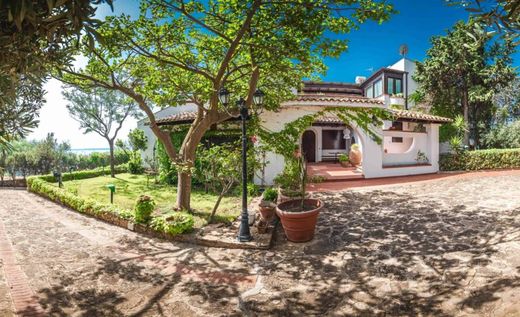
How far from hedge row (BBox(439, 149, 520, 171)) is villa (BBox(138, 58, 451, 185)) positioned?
1355 millimetres

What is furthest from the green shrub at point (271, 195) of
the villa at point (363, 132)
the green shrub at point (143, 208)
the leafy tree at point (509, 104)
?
the leafy tree at point (509, 104)

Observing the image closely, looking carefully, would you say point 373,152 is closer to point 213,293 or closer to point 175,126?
point 175,126

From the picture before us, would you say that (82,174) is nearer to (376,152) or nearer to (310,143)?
(310,143)

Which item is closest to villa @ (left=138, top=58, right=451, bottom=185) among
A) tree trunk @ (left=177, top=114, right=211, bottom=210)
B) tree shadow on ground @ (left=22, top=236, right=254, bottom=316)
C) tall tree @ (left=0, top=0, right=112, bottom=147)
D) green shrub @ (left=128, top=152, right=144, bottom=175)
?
green shrub @ (left=128, top=152, right=144, bottom=175)

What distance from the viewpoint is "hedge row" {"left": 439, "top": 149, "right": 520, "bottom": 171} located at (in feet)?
60.8

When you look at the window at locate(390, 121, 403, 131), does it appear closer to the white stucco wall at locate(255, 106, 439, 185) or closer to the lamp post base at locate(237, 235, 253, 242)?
the white stucco wall at locate(255, 106, 439, 185)

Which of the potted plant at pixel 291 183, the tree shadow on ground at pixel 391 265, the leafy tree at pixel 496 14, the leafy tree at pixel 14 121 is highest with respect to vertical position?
the leafy tree at pixel 496 14

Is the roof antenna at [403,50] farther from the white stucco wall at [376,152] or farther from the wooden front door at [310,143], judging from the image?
the wooden front door at [310,143]

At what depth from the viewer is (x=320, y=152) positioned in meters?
24.2

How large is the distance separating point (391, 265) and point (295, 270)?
198 cm

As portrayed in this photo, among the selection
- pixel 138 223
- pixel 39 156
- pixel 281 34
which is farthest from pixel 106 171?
pixel 281 34

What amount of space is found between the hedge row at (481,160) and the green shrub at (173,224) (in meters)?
18.5

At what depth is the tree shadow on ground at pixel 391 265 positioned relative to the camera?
177 inches

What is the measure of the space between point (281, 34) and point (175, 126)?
11.0m
